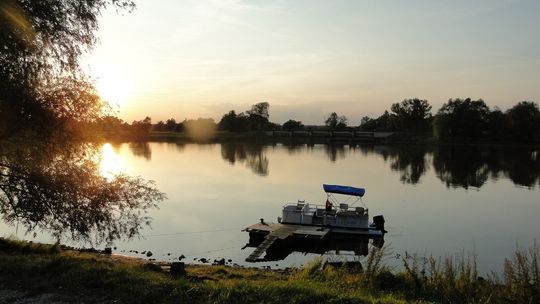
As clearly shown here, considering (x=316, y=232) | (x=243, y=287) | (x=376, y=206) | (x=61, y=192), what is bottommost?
(x=376, y=206)

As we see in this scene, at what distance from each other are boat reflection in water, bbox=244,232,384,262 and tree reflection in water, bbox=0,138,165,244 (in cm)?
1578

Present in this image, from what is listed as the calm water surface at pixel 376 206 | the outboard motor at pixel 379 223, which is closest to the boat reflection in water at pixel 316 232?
the outboard motor at pixel 379 223

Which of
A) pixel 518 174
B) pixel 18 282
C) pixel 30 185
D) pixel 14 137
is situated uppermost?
pixel 14 137

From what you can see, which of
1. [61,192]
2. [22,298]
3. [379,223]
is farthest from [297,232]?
[22,298]

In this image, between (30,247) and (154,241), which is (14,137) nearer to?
(30,247)

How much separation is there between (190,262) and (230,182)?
135 ft

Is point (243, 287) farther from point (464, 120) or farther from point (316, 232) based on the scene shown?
point (464, 120)

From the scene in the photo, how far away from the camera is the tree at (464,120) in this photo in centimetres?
17475

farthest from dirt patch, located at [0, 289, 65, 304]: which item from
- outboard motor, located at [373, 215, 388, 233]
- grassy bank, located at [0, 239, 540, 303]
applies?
outboard motor, located at [373, 215, 388, 233]

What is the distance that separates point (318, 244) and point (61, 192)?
21.9 metres

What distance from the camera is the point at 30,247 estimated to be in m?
18.5

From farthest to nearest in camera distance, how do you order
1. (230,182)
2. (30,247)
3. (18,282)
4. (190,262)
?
(230,182) < (190,262) < (30,247) < (18,282)

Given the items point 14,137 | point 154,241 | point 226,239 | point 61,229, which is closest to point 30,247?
point 61,229

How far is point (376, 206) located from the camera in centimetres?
5112
